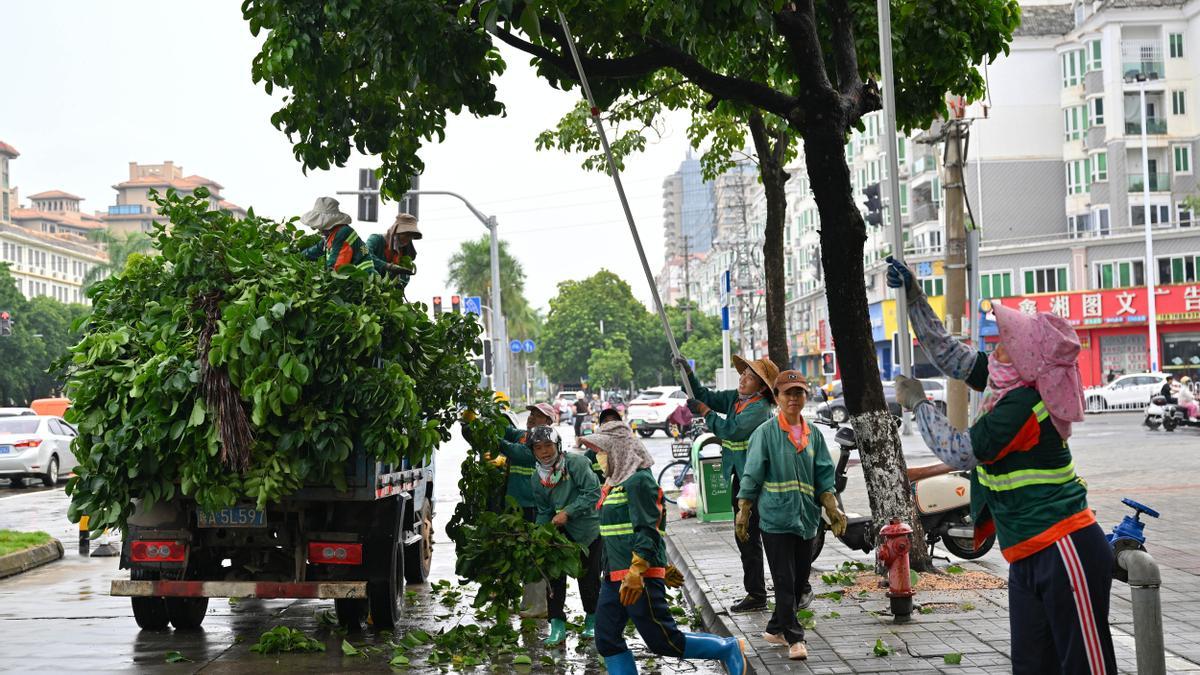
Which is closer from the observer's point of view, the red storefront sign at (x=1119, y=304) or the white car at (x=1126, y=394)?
the white car at (x=1126, y=394)

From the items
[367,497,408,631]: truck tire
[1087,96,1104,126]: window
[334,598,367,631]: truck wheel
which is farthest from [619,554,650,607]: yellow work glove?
[1087,96,1104,126]: window

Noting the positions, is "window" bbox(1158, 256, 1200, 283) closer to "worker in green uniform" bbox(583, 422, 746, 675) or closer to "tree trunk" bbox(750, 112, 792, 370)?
"tree trunk" bbox(750, 112, 792, 370)

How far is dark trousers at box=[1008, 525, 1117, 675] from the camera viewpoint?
454cm

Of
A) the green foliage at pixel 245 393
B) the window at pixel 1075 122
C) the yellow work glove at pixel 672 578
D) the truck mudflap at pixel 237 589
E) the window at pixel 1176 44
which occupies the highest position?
the window at pixel 1176 44

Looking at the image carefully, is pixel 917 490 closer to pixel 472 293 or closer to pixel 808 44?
pixel 808 44

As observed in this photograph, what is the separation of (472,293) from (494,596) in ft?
263

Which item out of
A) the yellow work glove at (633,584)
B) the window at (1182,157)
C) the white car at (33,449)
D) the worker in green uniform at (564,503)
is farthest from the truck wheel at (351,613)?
the window at (1182,157)

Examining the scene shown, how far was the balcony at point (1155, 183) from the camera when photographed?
57844 millimetres

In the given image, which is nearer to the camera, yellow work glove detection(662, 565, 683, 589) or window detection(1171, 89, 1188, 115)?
yellow work glove detection(662, 565, 683, 589)

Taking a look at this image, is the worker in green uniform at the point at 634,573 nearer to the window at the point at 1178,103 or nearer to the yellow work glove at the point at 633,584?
the yellow work glove at the point at 633,584

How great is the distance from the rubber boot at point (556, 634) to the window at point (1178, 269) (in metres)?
52.3

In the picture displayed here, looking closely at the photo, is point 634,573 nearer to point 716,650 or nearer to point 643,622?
point 643,622

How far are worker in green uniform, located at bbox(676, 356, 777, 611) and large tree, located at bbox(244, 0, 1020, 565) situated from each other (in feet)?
2.28

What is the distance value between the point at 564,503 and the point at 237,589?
2213mm
